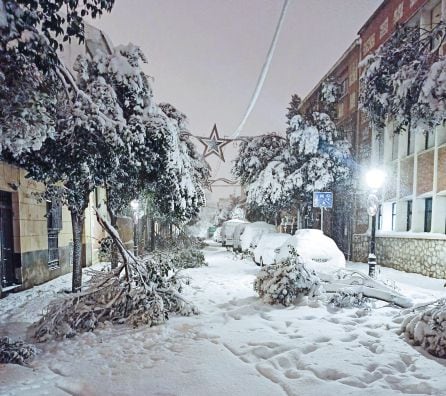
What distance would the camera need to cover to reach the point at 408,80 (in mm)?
4699

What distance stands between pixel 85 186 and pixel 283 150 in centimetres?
1133

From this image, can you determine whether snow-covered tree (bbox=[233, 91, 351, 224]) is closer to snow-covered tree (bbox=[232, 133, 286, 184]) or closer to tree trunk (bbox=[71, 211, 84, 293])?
snow-covered tree (bbox=[232, 133, 286, 184])

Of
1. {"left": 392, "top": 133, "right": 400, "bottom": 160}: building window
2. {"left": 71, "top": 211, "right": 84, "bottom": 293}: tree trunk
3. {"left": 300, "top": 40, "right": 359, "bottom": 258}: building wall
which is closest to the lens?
{"left": 71, "top": 211, "right": 84, "bottom": 293}: tree trunk

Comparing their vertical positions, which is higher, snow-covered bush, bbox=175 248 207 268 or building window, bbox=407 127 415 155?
building window, bbox=407 127 415 155

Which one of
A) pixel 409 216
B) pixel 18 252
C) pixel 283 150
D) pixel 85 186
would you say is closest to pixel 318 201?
pixel 409 216

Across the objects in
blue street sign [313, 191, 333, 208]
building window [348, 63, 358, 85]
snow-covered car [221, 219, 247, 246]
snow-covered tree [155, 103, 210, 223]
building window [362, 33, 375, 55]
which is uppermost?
building window [362, 33, 375, 55]

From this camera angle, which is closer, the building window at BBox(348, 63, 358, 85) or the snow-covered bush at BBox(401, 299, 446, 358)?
the snow-covered bush at BBox(401, 299, 446, 358)

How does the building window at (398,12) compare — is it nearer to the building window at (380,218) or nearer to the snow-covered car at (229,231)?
the building window at (380,218)

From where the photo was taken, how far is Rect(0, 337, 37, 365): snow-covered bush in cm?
393

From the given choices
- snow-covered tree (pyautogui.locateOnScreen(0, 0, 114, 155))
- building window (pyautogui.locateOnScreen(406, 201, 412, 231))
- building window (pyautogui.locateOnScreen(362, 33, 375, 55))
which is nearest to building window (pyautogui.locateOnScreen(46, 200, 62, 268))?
snow-covered tree (pyautogui.locateOnScreen(0, 0, 114, 155))

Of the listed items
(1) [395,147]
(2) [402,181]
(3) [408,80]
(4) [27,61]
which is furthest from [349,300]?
(1) [395,147]

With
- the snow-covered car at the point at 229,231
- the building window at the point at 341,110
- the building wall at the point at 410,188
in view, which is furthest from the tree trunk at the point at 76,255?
the snow-covered car at the point at 229,231

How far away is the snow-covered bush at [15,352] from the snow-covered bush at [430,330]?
5.08 metres

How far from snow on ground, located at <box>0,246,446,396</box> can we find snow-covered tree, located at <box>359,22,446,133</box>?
130 inches
